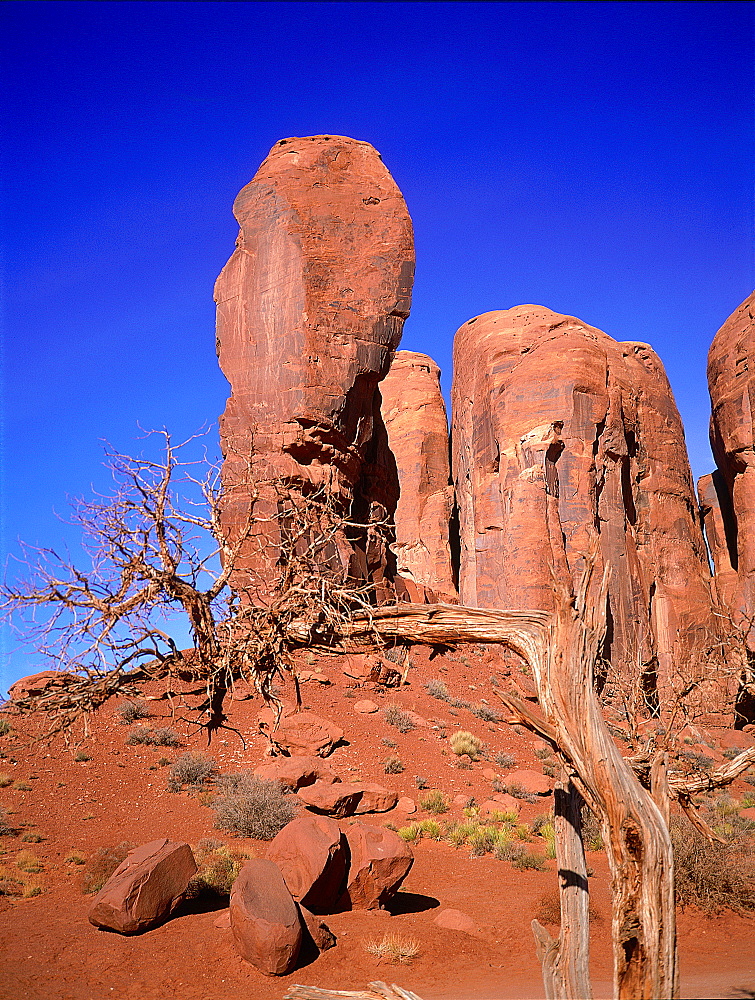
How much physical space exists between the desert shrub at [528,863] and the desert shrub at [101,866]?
22.7 ft

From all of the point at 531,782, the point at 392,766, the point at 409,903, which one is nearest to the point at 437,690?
the point at 531,782

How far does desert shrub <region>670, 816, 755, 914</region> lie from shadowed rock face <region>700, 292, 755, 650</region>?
26.0 metres

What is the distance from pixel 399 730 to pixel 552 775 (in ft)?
15.2

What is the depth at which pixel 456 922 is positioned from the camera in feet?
33.7

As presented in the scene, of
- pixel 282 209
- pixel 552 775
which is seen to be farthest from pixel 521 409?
pixel 552 775

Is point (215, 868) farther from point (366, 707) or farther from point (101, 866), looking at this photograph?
point (366, 707)

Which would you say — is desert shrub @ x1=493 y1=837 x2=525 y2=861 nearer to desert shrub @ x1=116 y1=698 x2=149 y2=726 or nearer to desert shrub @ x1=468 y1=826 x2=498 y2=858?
desert shrub @ x1=468 y1=826 x2=498 y2=858

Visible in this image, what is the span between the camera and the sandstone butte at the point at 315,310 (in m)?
21.0

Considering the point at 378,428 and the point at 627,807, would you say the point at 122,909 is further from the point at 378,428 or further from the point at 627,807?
the point at 378,428

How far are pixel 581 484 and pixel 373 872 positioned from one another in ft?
86.6

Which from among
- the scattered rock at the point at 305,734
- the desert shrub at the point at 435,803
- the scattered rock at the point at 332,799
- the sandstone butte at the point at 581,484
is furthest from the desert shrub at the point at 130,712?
the sandstone butte at the point at 581,484

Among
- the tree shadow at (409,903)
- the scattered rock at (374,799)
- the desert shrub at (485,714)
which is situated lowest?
the tree shadow at (409,903)

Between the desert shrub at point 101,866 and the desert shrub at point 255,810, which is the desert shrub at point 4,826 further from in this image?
the desert shrub at point 255,810

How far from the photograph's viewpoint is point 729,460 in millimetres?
38906
